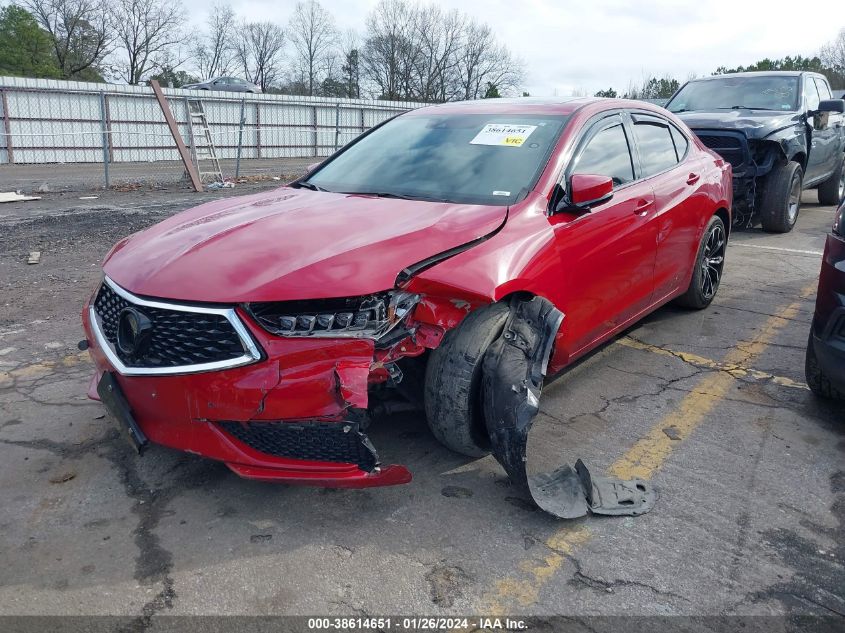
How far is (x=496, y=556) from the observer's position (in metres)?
2.54

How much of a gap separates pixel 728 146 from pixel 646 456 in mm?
6258

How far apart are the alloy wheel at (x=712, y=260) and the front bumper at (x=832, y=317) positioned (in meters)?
1.79

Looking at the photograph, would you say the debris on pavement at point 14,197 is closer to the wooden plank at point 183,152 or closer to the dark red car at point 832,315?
the wooden plank at point 183,152

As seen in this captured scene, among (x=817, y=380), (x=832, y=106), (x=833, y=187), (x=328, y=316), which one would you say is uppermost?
(x=832, y=106)

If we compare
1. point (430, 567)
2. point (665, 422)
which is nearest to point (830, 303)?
point (665, 422)

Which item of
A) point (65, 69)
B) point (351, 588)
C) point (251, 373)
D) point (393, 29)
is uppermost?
point (393, 29)

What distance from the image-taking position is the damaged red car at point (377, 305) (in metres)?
2.53

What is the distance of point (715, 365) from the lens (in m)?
4.48

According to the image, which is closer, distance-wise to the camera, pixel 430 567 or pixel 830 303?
pixel 430 567

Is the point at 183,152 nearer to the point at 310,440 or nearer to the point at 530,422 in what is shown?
the point at 310,440

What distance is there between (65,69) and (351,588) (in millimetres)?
51268

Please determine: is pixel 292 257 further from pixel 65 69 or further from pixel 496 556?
pixel 65 69

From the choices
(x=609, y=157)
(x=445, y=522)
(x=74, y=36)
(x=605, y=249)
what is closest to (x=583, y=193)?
(x=605, y=249)

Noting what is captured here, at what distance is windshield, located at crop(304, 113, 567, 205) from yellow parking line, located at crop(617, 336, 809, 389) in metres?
1.82
